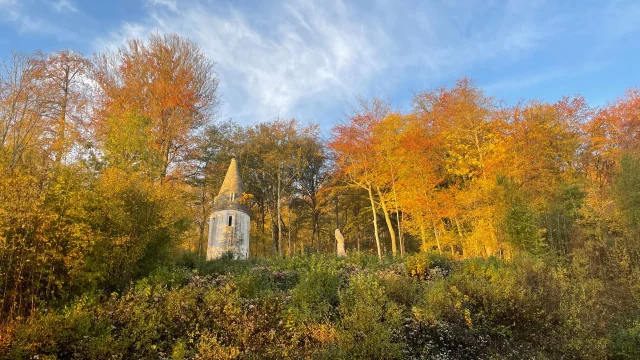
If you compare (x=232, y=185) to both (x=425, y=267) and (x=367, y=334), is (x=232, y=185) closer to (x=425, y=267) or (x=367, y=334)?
(x=425, y=267)

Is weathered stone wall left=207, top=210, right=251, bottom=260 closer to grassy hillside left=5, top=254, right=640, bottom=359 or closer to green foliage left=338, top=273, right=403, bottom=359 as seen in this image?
grassy hillside left=5, top=254, right=640, bottom=359

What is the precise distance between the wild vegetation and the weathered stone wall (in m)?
2.59

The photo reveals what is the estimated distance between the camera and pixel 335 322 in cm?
691

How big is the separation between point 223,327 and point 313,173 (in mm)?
21732

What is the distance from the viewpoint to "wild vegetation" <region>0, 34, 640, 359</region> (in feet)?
20.6

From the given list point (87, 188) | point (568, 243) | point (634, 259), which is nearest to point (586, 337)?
point (634, 259)

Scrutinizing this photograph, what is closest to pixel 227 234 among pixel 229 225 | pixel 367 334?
pixel 229 225

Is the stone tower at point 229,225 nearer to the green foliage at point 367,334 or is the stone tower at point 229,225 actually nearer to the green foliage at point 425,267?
the green foliage at point 425,267

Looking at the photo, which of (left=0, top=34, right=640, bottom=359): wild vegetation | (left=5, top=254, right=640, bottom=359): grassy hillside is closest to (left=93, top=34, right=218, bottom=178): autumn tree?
(left=0, top=34, right=640, bottom=359): wild vegetation

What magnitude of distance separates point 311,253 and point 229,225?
444 cm

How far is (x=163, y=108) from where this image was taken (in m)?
18.9

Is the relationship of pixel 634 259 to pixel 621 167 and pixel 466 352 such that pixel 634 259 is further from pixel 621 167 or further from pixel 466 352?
pixel 466 352

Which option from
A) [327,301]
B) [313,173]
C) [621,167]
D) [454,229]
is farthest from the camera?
[313,173]

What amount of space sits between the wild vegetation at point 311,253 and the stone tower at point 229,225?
2595 millimetres
